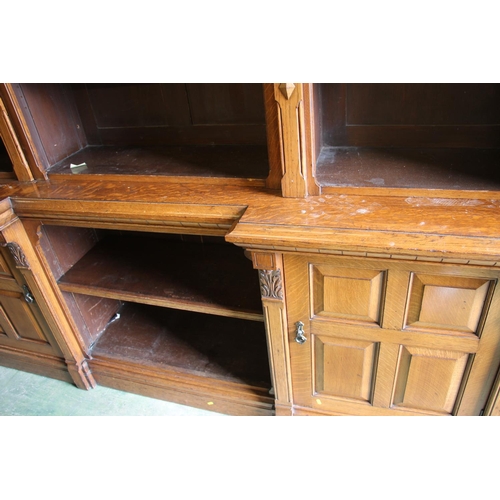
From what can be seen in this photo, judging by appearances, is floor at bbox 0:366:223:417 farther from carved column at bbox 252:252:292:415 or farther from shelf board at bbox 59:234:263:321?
shelf board at bbox 59:234:263:321

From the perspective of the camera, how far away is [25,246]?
161 centimetres

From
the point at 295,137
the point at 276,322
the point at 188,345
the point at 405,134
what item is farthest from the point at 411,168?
the point at 188,345

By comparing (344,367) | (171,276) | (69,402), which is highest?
(171,276)

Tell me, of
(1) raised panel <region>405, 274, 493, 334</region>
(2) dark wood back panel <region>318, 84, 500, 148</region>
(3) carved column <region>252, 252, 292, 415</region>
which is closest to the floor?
(3) carved column <region>252, 252, 292, 415</region>

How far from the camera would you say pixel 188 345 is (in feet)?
6.38

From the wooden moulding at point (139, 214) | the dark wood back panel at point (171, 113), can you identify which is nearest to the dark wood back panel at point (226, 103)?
the dark wood back panel at point (171, 113)

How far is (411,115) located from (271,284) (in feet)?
2.59

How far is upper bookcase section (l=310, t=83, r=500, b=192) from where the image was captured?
4.32 feet

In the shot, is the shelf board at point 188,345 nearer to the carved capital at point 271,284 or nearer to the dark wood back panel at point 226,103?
the carved capital at point 271,284

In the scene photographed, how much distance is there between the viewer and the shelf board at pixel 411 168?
1257 mm

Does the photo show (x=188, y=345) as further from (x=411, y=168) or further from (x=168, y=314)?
(x=411, y=168)

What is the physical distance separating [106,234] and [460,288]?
5.30 feet

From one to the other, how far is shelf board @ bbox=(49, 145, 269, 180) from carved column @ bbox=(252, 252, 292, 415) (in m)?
0.30

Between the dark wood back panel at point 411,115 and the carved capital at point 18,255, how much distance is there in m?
1.26
